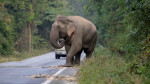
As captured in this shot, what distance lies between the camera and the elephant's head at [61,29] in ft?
68.8

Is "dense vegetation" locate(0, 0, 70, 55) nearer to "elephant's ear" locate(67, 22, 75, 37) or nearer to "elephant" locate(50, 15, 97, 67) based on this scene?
"elephant" locate(50, 15, 97, 67)

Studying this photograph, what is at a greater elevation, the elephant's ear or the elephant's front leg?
the elephant's ear

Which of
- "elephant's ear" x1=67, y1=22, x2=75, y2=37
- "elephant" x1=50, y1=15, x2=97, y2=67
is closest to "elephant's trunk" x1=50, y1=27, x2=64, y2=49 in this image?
"elephant" x1=50, y1=15, x2=97, y2=67

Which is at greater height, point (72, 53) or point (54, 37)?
point (54, 37)

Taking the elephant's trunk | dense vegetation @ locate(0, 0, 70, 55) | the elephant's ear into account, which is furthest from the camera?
dense vegetation @ locate(0, 0, 70, 55)

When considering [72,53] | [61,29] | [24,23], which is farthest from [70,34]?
[24,23]

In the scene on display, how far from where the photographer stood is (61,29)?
70.1ft

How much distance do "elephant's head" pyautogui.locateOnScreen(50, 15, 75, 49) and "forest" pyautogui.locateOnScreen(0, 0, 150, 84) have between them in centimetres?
270

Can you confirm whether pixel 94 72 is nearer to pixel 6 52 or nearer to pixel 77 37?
pixel 77 37

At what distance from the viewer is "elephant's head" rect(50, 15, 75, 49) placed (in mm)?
20984

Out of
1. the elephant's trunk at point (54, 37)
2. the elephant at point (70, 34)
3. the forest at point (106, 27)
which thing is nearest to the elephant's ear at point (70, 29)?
the elephant at point (70, 34)

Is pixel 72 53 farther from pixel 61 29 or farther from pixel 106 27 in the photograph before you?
pixel 106 27

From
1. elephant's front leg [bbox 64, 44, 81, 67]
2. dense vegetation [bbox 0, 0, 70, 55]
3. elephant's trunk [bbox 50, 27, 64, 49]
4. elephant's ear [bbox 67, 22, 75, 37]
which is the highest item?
elephant's ear [bbox 67, 22, 75, 37]

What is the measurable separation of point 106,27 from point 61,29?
18456mm
